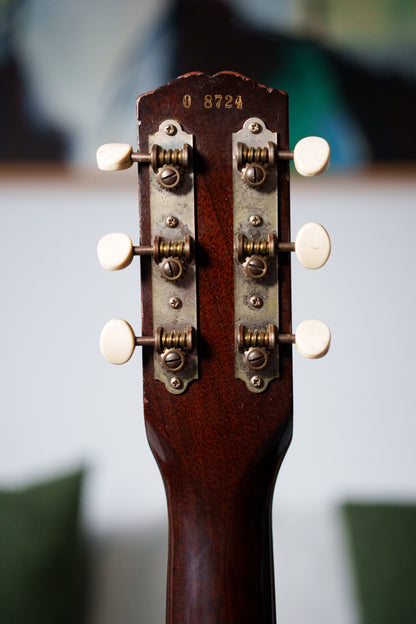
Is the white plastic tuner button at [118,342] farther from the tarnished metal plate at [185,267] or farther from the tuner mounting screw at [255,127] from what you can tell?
the tuner mounting screw at [255,127]

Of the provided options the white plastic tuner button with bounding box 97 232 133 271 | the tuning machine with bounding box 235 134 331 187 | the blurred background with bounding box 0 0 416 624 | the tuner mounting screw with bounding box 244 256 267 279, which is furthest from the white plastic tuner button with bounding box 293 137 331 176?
the blurred background with bounding box 0 0 416 624

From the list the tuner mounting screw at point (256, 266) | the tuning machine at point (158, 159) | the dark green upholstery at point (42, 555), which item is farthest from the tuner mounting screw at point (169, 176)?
the dark green upholstery at point (42, 555)

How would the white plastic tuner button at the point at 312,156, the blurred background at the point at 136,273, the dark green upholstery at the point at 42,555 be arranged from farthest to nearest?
the blurred background at the point at 136,273 < the dark green upholstery at the point at 42,555 < the white plastic tuner button at the point at 312,156

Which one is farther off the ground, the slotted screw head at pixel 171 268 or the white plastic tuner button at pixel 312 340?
the slotted screw head at pixel 171 268

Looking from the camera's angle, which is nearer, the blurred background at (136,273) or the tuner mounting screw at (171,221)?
the tuner mounting screw at (171,221)

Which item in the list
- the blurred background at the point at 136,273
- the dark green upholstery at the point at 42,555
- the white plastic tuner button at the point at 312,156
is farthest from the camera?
the blurred background at the point at 136,273

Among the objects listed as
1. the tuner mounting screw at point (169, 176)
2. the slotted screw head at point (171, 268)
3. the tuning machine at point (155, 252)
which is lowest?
the slotted screw head at point (171, 268)
